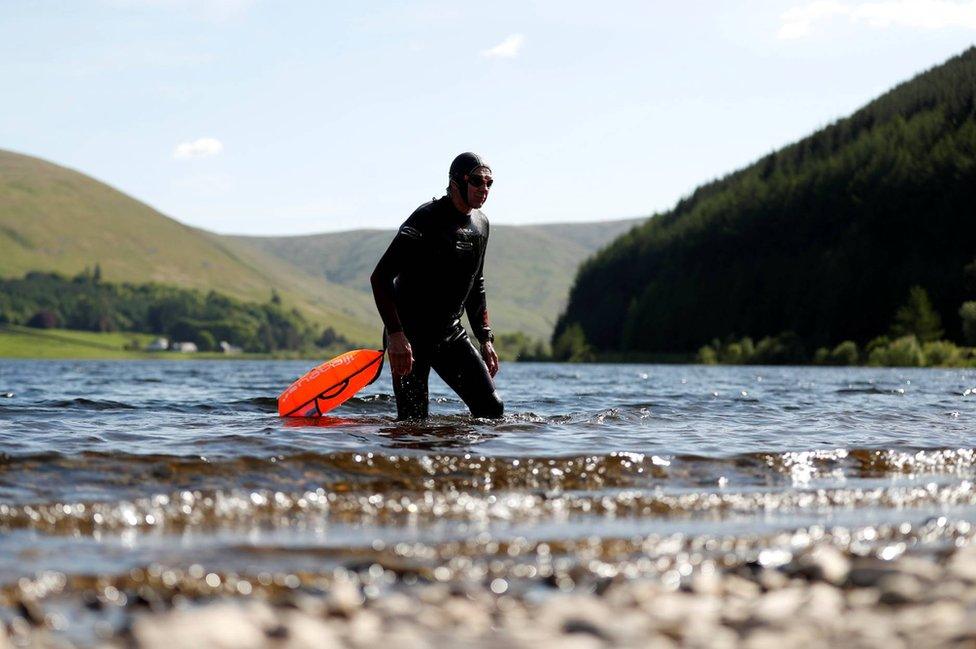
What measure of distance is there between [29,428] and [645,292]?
14198cm

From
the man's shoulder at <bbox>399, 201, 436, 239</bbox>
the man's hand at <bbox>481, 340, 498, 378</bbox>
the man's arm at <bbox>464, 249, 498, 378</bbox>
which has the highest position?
the man's shoulder at <bbox>399, 201, 436, 239</bbox>

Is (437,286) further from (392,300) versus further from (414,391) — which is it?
(414,391)

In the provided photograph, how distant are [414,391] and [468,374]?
26.9 inches

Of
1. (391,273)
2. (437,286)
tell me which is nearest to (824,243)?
(437,286)

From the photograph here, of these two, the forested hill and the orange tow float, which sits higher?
the forested hill

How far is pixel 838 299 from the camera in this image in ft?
365

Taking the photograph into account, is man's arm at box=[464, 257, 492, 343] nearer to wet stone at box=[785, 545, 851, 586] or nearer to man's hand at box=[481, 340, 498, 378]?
man's hand at box=[481, 340, 498, 378]

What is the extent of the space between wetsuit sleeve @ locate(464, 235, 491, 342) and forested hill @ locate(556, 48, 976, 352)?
3530 inches

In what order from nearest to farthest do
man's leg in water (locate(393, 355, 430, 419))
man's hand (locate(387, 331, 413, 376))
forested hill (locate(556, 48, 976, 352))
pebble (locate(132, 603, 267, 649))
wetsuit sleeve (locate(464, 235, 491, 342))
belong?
pebble (locate(132, 603, 267, 649)) → man's hand (locate(387, 331, 413, 376)) → man's leg in water (locate(393, 355, 430, 419)) → wetsuit sleeve (locate(464, 235, 491, 342)) → forested hill (locate(556, 48, 976, 352))

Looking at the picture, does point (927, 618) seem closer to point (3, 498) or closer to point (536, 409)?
point (3, 498)

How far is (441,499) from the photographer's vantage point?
8.47m

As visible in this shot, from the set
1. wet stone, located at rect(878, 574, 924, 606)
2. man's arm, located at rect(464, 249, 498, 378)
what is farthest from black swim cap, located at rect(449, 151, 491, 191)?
wet stone, located at rect(878, 574, 924, 606)

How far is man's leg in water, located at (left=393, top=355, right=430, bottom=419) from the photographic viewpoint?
40.9ft

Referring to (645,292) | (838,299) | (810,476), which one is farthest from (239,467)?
(645,292)
